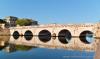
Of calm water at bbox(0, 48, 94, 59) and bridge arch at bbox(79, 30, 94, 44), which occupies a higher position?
bridge arch at bbox(79, 30, 94, 44)

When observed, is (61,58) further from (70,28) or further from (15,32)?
(15,32)

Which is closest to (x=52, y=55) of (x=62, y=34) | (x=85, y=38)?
(x=85, y=38)

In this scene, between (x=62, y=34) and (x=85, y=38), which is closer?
(x=85, y=38)

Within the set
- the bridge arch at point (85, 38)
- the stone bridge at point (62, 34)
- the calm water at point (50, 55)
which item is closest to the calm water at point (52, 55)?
the calm water at point (50, 55)

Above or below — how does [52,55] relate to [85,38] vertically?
below

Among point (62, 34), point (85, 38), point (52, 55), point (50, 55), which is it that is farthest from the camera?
point (62, 34)

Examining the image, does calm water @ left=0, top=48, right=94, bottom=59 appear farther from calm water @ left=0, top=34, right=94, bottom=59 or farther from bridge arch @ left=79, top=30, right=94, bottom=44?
bridge arch @ left=79, top=30, right=94, bottom=44

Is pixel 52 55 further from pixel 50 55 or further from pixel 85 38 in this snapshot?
pixel 85 38

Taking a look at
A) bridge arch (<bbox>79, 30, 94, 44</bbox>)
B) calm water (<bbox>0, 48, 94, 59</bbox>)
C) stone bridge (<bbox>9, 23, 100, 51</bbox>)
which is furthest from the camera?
stone bridge (<bbox>9, 23, 100, 51</bbox>)

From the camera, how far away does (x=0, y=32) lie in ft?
277

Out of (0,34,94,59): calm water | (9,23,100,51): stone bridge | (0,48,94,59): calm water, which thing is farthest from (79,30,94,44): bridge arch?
(0,48,94,59): calm water

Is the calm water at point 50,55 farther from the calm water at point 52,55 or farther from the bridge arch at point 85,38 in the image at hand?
the bridge arch at point 85,38

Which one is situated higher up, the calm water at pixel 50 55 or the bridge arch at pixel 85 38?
the bridge arch at pixel 85 38

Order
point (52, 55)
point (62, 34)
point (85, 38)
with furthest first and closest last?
point (62, 34)
point (85, 38)
point (52, 55)
